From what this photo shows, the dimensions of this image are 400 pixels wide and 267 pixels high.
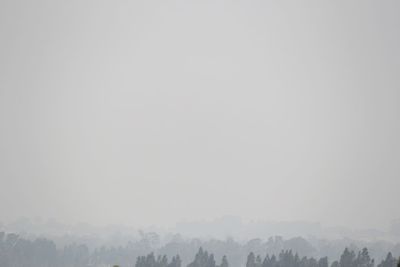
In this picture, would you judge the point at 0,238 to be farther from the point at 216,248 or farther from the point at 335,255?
the point at 335,255

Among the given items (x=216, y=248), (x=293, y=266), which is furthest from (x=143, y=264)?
(x=216, y=248)

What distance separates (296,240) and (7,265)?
334 ft

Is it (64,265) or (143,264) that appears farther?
(64,265)

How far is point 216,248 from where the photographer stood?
17250 cm

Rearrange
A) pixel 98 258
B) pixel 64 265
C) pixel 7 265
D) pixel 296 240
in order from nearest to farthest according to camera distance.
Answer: pixel 7 265 → pixel 64 265 → pixel 98 258 → pixel 296 240

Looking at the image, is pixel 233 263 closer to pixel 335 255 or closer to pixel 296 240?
pixel 296 240

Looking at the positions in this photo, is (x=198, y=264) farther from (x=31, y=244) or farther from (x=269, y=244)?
(x=269, y=244)

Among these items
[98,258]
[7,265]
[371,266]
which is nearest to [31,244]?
[7,265]

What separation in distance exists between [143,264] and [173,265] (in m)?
6.21

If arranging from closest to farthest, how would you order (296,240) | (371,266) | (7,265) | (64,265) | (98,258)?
1. (371,266)
2. (7,265)
3. (64,265)
4. (98,258)
5. (296,240)

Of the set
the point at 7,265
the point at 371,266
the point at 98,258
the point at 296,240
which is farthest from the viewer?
the point at 296,240

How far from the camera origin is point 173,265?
98.4 m

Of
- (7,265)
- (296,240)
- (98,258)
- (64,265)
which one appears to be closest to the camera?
(7,265)

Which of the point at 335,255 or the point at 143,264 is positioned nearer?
the point at 143,264
